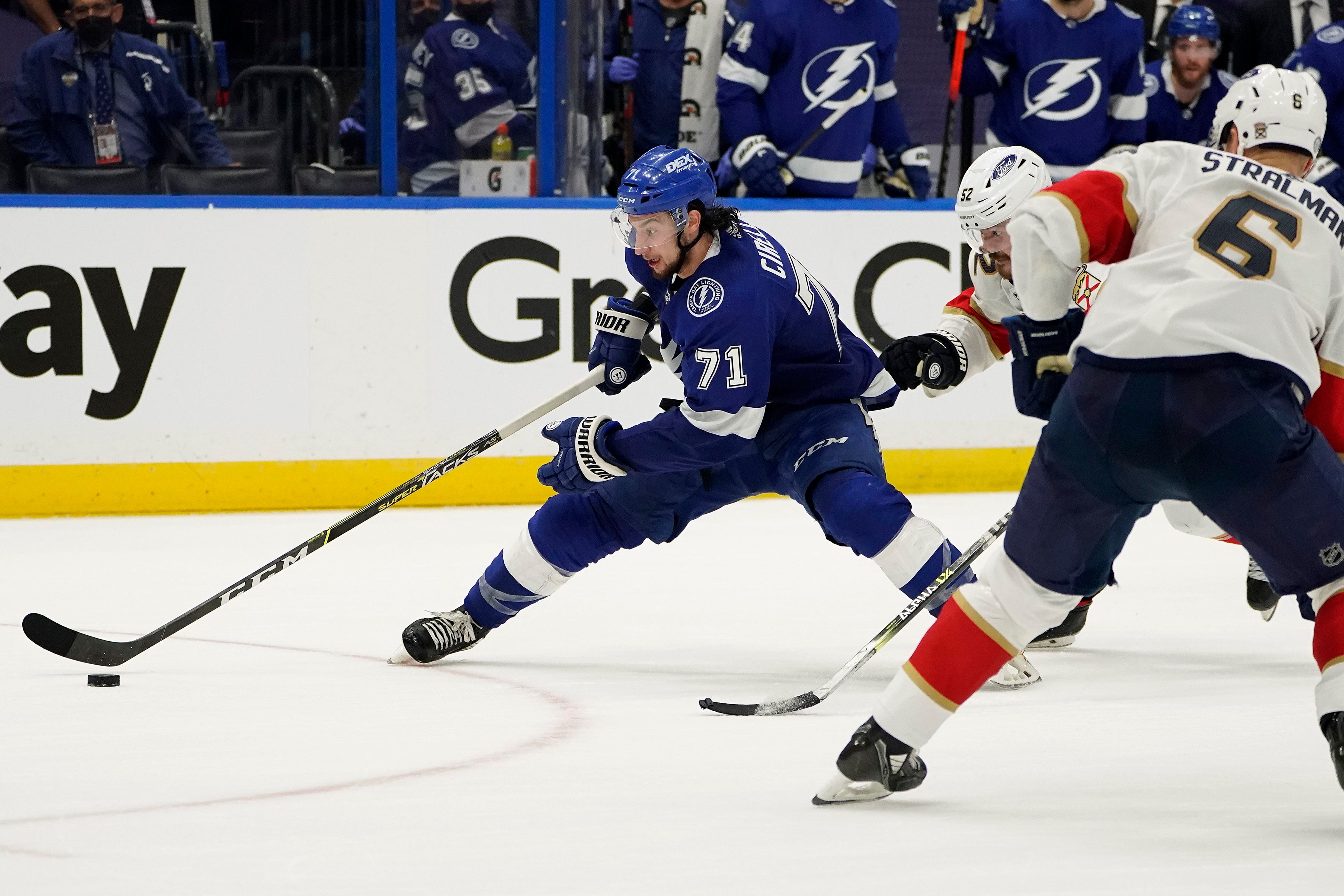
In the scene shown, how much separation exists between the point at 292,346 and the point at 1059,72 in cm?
297

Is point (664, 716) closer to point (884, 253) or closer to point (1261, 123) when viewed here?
point (1261, 123)

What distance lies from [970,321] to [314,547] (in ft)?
4.81

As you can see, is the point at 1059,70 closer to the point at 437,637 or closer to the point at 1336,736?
the point at 437,637

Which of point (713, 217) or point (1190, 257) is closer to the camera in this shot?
point (1190, 257)

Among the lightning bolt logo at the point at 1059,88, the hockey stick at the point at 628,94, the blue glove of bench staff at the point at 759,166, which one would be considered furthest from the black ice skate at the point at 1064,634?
the lightning bolt logo at the point at 1059,88

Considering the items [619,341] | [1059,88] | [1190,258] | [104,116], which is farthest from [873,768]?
[1059,88]

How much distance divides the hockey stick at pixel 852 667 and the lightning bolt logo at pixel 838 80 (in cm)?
353

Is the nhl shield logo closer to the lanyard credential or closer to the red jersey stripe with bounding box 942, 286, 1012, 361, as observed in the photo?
the red jersey stripe with bounding box 942, 286, 1012, 361

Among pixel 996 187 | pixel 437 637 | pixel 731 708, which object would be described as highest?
pixel 996 187

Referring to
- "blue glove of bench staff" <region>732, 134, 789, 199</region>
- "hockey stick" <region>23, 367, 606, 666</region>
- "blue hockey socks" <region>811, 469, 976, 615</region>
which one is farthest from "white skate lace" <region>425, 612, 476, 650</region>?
"blue glove of bench staff" <region>732, 134, 789, 199</region>

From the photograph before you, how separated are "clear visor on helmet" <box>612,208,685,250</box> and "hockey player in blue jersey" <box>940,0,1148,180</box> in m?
3.55

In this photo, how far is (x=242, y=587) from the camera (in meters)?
3.77

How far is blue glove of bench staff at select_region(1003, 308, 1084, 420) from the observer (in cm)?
263

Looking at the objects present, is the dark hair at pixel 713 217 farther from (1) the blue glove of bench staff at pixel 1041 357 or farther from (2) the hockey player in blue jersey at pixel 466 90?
(2) the hockey player in blue jersey at pixel 466 90
